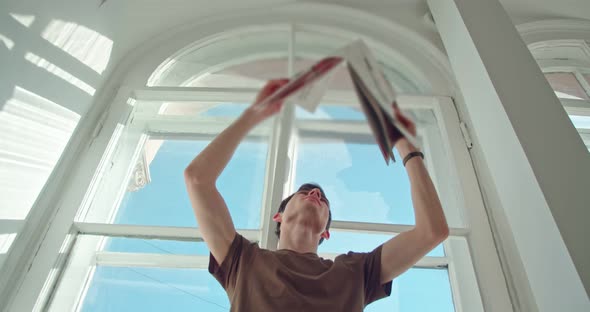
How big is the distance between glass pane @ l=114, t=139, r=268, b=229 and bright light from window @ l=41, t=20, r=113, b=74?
1.59 feet

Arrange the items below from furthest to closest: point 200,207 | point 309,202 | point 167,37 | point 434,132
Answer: point 167,37 < point 434,132 < point 309,202 < point 200,207

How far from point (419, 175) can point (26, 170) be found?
1405 mm

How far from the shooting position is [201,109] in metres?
1.91

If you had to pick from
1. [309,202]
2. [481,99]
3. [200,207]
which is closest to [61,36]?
[200,207]

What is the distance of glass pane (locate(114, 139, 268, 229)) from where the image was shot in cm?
153

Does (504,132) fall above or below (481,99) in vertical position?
below

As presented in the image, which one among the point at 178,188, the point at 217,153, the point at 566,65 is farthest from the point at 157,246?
the point at 566,65

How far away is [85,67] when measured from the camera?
1731 mm

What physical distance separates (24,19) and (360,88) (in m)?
1.44

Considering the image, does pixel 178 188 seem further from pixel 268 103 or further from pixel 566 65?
pixel 566 65

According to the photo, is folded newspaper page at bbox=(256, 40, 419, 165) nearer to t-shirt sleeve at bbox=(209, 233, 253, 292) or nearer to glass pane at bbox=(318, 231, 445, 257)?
t-shirt sleeve at bbox=(209, 233, 253, 292)

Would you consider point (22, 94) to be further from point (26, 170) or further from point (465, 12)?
→ point (465, 12)

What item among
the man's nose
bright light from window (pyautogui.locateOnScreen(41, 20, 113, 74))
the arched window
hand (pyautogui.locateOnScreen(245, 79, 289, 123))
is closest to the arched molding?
bright light from window (pyautogui.locateOnScreen(41, 20, 113, 74))

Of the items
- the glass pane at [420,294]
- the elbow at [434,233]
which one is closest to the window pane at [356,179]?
the glass pane at [420,294]
